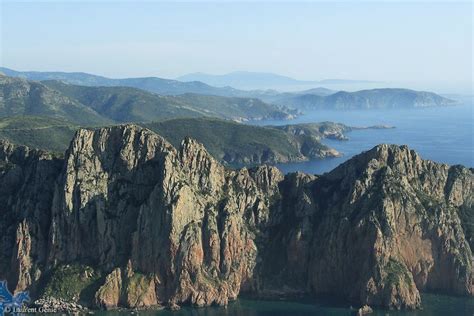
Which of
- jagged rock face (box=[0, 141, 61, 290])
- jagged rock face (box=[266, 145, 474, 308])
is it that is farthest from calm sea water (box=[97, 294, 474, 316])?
jagged rock face (box=[0, 141, 61, 290])

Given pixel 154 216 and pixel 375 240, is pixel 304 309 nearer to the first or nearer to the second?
pixel 375 240

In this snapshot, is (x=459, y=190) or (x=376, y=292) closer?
(x=376, y=292)

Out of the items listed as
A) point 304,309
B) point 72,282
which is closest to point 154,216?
point 72,282

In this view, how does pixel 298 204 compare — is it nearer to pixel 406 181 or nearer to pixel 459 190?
pixel 406 181

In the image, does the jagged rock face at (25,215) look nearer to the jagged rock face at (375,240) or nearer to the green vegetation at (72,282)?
the green vegetation at (72,282)

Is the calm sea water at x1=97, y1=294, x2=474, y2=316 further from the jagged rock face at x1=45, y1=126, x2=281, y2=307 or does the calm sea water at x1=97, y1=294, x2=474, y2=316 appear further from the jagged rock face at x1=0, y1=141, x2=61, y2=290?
the jagged rock face at x1=0, y1=141, x2=61, y2=290

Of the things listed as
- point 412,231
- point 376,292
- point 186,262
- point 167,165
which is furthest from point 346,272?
point 167,165
